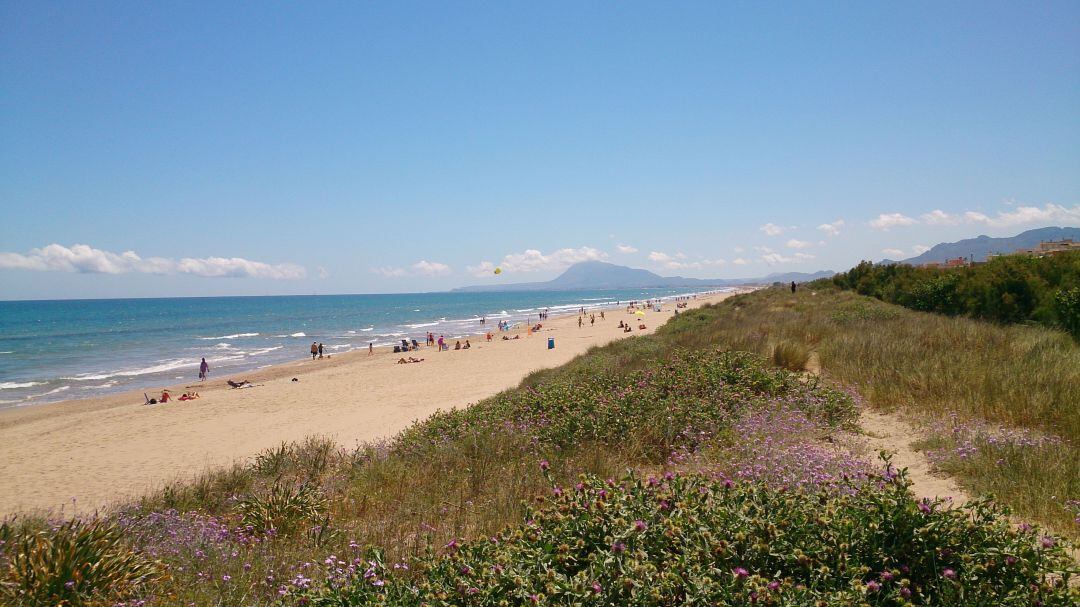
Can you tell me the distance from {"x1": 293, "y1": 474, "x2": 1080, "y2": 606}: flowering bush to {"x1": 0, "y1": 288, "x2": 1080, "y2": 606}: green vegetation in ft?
0.04

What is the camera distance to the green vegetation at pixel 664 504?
93.7 inches

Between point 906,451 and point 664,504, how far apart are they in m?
3.75

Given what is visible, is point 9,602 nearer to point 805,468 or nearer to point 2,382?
point 805,468

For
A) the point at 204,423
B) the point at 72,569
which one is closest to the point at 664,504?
the point at 72,569

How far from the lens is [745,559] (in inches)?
100

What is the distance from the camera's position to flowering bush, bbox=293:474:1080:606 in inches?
87.4

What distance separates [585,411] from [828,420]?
110 inches

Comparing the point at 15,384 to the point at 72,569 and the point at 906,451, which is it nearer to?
the point at 72,569

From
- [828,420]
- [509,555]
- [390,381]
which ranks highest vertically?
[509,555]

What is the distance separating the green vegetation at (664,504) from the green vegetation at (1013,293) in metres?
2.76

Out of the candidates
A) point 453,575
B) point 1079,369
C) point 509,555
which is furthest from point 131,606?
point 1079,369

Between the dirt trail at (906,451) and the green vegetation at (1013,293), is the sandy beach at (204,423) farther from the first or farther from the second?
the green vegetation at (1013,293)

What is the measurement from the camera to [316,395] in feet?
70.2

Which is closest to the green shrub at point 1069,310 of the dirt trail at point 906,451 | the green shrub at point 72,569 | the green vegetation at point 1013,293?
the green vegetation at point 1013,293
